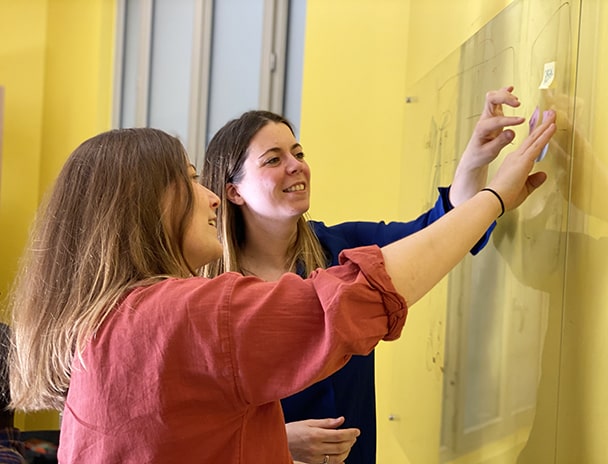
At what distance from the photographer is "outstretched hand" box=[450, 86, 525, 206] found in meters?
1.33

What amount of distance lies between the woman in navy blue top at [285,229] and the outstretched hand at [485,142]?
16mm

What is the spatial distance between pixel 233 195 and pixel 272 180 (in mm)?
121

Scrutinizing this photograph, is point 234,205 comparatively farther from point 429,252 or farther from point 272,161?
point 429,252

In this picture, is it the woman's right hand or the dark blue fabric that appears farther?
the dark blue fabric

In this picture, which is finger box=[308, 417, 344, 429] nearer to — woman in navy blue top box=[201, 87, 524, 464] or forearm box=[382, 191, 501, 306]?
woman in navy blue top box=[201, 87, 524, 464]

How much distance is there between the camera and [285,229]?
164cm

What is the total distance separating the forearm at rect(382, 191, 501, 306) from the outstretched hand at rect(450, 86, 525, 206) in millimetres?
349

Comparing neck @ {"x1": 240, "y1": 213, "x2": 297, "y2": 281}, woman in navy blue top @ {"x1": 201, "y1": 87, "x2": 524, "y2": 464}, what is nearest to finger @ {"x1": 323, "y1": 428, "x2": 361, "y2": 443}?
woman in navy blue top @ {"x1": 201, "y1": 87, "x2": 524, "y2": 464}

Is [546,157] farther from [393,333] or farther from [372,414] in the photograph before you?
[372,414]

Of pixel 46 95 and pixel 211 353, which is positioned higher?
pixel 46 95

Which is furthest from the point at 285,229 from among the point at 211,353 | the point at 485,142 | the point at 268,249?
the point at 211,353

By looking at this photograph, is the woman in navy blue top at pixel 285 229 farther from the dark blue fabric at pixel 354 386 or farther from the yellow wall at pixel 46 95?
the yellow wall at pixel 46 95

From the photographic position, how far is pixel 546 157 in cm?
128

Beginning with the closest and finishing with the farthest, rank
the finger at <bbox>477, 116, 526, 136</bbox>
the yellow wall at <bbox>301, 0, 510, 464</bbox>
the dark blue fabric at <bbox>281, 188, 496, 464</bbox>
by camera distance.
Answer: the finger at <bbox>477, 116, 526, 136</bbox>
the dark blue fabric at <bbox>281, 188, 496, 464</bbox>
the yellow wall at <bbox>301, 0, 510, 464</bbox>
